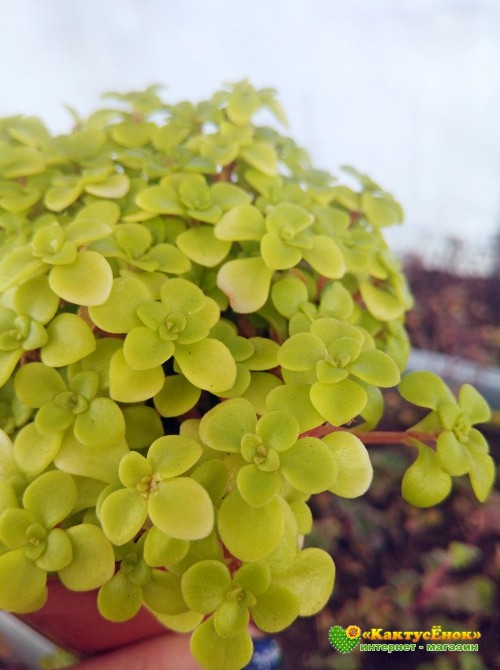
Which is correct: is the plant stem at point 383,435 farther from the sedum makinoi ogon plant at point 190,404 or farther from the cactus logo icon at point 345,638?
the cactus logo icon at point 345,638

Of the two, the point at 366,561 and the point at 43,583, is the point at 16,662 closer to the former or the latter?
the point at 43,583

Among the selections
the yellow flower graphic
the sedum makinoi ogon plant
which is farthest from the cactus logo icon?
the sedum makinoi ogon plant

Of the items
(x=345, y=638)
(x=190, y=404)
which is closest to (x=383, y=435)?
(x=190, y=404)

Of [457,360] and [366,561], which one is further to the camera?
[457,360]

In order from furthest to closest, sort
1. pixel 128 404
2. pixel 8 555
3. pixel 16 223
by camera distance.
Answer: pixel 16 223, pixel 128 404, pixel 8 555

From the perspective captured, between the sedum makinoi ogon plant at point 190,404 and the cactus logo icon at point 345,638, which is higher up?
the sedum makinoi ogon plant at point 190,404

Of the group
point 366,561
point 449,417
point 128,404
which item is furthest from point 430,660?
point 128,404

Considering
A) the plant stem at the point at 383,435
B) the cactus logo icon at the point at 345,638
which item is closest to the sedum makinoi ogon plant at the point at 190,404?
the plant stem at the point at 383,435

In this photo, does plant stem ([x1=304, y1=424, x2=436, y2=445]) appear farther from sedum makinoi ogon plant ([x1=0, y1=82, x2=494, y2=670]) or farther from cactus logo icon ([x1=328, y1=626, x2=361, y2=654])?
cactus logo icon ([x1=328, y1=626, x2=361, y2=654])

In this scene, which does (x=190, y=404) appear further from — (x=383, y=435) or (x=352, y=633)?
(x=352, y=633)
